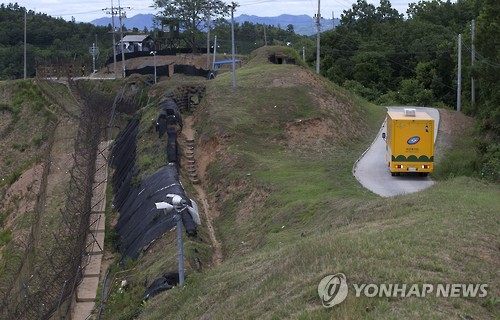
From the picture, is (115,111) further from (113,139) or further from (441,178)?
(441,178)

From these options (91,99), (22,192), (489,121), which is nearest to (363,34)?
(91,99)

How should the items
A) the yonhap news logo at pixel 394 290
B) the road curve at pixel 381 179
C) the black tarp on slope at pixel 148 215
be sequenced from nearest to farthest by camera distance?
the yonhap news logo at pixel 394 290 → the black tarp on slope at pixel 148 215 → the road curve at pixel 381 179

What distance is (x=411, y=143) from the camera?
25.8 m

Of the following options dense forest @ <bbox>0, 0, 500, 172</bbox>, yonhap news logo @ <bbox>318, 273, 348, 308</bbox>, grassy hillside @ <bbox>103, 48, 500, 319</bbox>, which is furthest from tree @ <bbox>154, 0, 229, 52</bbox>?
yonhap news logo @ <bbox>318, 273, 348, 308</bbox>

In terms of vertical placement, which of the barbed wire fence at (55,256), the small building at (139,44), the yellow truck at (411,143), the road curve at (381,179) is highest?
the small building at (139,44)

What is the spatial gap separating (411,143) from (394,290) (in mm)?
15929

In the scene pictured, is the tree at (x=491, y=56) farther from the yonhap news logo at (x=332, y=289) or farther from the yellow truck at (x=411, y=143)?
the yonhap news logo at (x=332, y=289)

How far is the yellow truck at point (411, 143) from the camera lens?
2570 centimetres

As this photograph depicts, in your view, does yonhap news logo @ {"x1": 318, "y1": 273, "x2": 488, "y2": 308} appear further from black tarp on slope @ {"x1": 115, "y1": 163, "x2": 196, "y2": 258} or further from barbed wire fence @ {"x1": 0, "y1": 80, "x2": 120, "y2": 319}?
black tarp on slope @ {"x1": 115, "y1": 163, "x2": 196, "y2": 258}

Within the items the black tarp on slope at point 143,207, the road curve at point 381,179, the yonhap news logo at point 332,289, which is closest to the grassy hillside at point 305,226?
the yonhap news logo at point 332,289

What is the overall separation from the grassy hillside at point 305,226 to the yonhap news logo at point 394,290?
0.14 metres

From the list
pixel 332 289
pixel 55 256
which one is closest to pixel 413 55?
pixel 55 256

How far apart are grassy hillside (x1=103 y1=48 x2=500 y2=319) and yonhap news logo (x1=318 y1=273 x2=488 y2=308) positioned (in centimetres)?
14

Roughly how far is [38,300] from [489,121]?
24985mm
